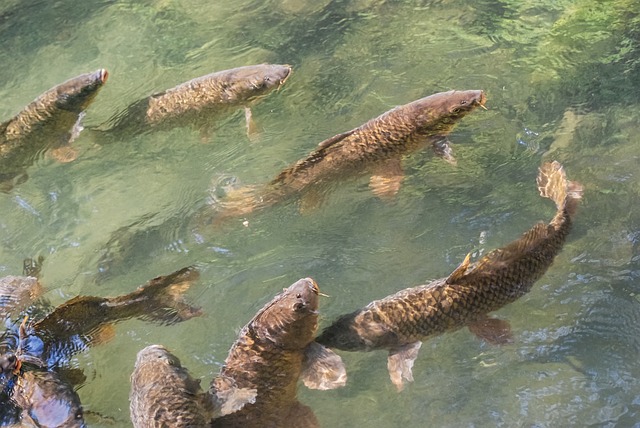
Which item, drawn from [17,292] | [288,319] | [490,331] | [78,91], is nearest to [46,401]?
[17,292]

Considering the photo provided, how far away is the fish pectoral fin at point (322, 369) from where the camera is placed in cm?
355

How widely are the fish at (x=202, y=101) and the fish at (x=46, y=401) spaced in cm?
223

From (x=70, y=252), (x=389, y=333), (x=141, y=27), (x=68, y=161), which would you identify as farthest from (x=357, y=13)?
(x=389, y=333)

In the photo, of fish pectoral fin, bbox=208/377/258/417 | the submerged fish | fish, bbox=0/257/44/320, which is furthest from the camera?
fish, bbox=0/257/44/320

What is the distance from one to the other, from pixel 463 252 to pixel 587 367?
0.99 m

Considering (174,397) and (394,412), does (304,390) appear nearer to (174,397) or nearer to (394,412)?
(394,412)

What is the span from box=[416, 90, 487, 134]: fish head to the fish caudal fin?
74.3 inches

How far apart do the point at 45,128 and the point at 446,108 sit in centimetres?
291

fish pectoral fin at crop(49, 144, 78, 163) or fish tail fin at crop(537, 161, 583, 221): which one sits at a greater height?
fish pectoral fin at crop(49, 144, 78, 163)

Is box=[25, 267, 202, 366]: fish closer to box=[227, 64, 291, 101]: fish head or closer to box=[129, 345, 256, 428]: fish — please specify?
box=[129, 345, 256, 428]: fish

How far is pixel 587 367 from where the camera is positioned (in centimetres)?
370

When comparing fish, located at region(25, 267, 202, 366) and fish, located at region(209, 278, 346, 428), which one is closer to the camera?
fish, located at region(209, 278, 346, 428)

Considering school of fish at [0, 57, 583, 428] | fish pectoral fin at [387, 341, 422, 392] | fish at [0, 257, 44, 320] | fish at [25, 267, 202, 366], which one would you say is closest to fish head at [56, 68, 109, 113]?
school of fish at [0, 57, 583, 428]

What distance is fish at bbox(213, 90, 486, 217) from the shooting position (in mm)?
4617
